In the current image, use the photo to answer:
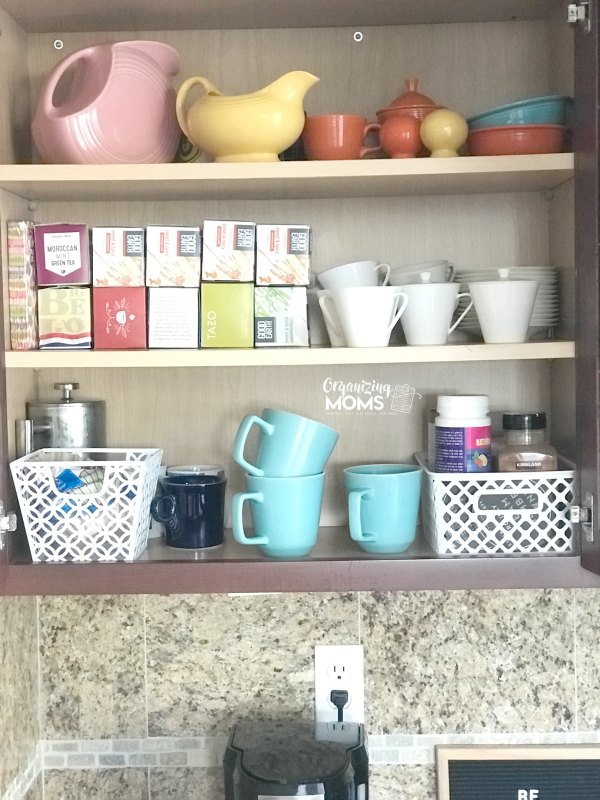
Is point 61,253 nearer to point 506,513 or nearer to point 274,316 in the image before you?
point 274,316

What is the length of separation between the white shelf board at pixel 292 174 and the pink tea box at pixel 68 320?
0.15m

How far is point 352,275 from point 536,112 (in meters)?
0.33

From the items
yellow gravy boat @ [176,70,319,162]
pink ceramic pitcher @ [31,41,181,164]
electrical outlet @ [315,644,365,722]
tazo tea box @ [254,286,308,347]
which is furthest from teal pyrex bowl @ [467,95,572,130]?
electrical outlet @ [315,644,365,722]

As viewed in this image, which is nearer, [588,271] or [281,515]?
[588,271]

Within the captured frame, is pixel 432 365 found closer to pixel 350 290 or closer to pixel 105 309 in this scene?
pixel 350 290

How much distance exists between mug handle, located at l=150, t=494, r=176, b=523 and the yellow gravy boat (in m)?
0.48

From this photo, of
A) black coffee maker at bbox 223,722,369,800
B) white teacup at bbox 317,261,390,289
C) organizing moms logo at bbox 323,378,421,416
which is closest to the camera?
black coffee maker at bbox 223,722,369,800

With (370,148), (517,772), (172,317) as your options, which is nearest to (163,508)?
(172,317)

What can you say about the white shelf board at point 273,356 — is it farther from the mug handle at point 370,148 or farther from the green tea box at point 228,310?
the mug handle at point 370,148

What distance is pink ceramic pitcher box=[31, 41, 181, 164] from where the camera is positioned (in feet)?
4.11

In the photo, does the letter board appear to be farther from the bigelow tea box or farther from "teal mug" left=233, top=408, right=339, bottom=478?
the bigelow tea box

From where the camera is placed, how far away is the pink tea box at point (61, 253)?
1.28m

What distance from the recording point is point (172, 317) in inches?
50.7

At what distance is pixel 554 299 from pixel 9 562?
2.78 ft
